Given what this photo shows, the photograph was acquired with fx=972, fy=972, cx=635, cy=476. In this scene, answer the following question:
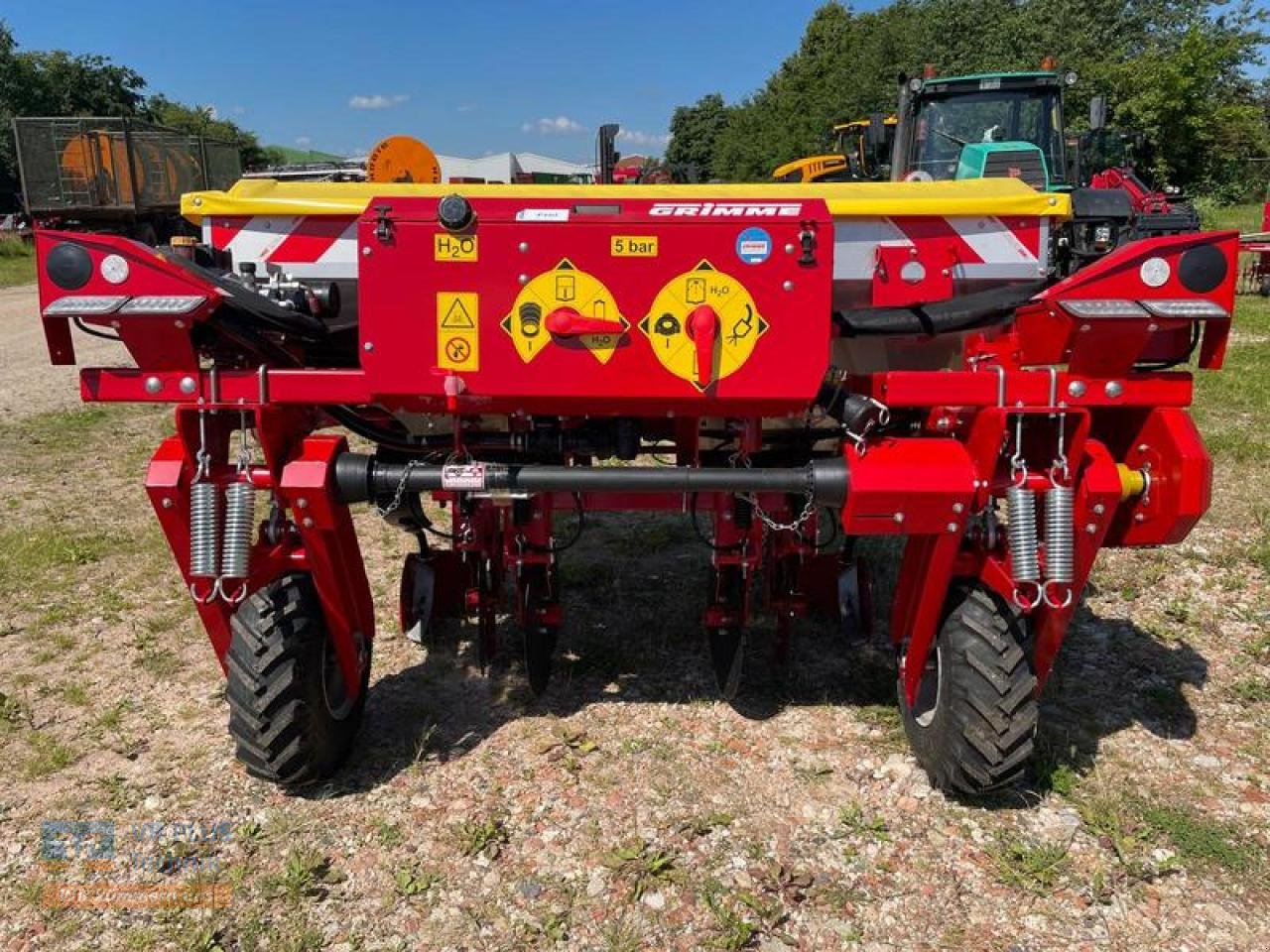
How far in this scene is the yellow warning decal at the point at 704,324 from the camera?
2.65 m

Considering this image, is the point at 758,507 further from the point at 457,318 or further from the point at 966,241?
the point at 457,318

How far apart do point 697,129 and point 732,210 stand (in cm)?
7620

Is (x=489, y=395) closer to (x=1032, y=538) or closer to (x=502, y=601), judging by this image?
(x=1032, y=538)

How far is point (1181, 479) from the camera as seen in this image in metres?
2.73

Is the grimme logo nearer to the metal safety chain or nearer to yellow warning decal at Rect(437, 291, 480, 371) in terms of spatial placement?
yellow warning decal at Rect(437, 291, 480, 371)

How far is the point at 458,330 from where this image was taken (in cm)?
270

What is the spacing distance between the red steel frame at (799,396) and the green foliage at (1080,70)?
27.1m

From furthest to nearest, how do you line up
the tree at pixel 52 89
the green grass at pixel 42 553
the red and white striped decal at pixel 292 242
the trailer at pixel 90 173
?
the tree at pixel 52 89, the trailer at pixel 90 173, the green grass at pixel 42 553, the red and white striped decal at pixel 292 242

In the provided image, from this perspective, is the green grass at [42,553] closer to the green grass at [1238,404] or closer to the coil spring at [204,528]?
the coil spring at [204,528]

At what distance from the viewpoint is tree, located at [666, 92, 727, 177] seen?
71.8m

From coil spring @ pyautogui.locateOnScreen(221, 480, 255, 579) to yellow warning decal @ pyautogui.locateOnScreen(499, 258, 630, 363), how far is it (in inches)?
38.3

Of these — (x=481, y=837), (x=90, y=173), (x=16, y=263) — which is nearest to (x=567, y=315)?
(x=481, y=837)

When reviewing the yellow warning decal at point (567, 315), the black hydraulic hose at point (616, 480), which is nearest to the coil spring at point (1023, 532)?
the black hydraulic hose at point (616, 480)

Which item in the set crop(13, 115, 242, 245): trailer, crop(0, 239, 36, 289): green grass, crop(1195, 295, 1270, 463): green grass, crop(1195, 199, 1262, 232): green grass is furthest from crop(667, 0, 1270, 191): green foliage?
crop(0, 239, 36, 289): green grass
